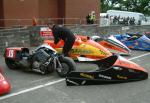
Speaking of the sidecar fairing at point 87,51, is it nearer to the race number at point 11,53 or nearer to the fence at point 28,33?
the race number at point 11,53

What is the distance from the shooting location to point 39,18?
2611 cm

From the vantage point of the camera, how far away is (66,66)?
9.59 meters

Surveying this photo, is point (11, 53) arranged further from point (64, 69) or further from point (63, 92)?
point (63, 92)

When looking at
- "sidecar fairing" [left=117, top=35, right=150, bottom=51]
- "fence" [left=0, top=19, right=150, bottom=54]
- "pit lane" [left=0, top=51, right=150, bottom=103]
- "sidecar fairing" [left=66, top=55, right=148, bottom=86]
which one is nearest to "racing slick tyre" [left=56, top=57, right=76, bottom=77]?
"pit lane" [left=0, top=51, right=150, bottom=103]

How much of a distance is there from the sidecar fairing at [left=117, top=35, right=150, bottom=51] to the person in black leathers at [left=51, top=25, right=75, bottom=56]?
543cm

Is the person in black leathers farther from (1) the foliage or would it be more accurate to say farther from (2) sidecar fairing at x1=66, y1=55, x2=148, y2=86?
(1) the foliage

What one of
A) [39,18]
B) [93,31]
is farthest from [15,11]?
[93,31]

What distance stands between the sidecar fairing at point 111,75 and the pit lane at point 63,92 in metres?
0.16

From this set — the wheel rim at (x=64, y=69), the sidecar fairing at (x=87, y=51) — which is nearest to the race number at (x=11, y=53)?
the wheel rim at (x=64, y=69)

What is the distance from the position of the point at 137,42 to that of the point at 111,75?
7359 millimetres

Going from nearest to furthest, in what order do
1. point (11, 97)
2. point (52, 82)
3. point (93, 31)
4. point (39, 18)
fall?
point (11, 97)
point (52, 82)
point (93, 31)
point (39, 18)

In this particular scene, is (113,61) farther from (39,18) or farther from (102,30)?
(39,18)

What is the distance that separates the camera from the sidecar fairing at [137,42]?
15.7 metres

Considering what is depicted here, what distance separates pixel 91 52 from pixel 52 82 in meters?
2.71
